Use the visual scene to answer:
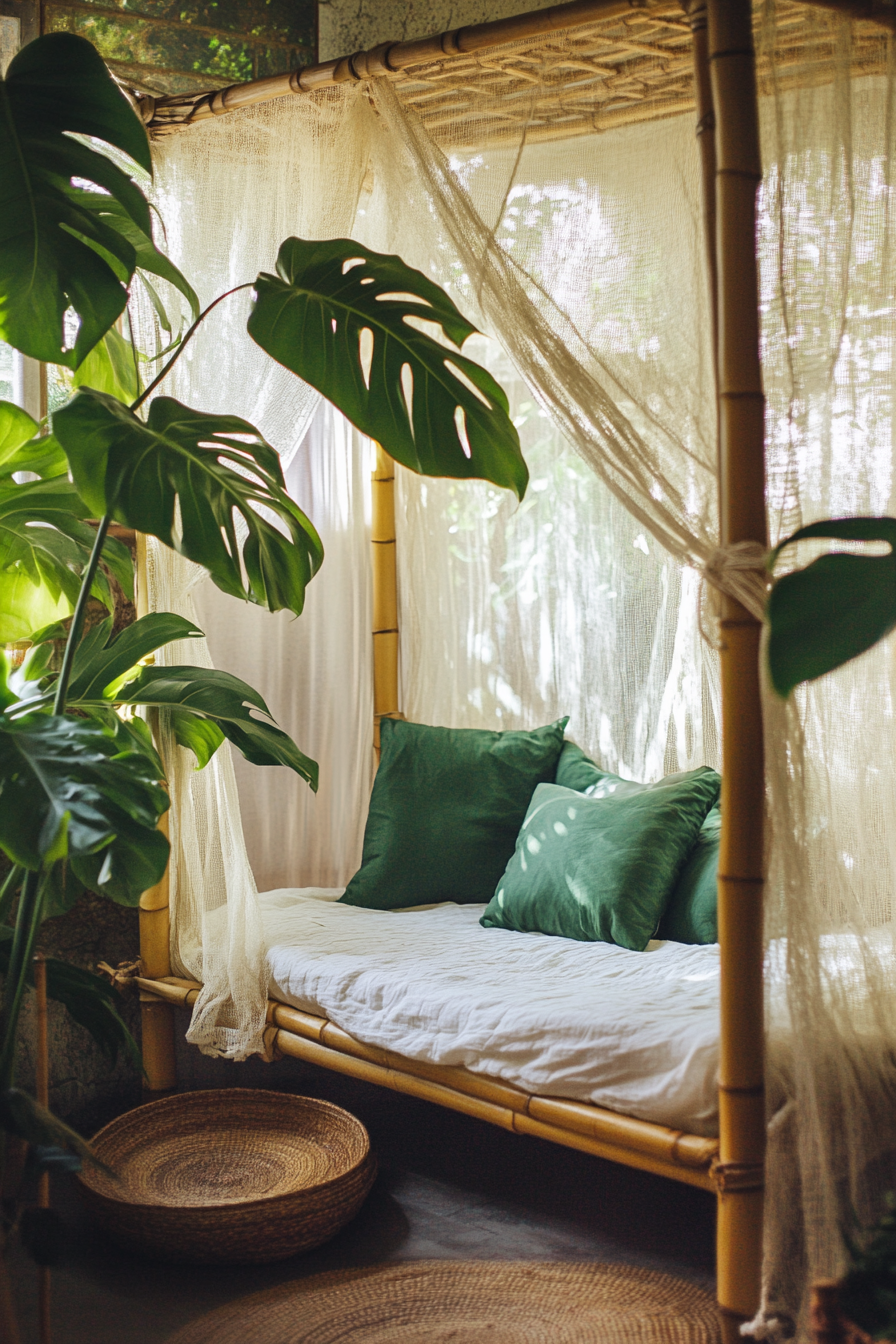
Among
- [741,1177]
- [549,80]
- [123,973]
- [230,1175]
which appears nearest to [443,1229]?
[230,1175]

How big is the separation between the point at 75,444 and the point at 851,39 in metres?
1.34

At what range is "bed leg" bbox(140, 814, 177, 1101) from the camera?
3.11 metres

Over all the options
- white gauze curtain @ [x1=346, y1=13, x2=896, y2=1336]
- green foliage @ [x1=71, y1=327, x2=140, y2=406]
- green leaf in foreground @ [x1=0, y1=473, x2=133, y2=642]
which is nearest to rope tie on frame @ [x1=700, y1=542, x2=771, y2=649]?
Answer: white gauze curtain @ [x1=346, y1=13, x2=896, y2=1336]

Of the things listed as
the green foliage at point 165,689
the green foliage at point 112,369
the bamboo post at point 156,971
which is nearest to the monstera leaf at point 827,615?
the green foliage at point 165,689

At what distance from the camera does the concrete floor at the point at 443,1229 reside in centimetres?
221

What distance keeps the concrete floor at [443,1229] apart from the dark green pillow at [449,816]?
0.58 m

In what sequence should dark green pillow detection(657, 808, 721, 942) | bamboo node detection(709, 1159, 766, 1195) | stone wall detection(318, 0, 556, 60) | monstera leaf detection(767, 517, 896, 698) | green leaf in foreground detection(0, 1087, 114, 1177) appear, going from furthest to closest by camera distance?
1. stone wall detection(318, 0, 556, 60)
2. dark green pillow detection(657, 808, 721, 942)
3. bamboo node detection(709, 1159, 766, 1195)
4. green leaf in foreground detection(0, 1087, 114, 1177)
5. monstera leaf detection(767, 517, 896, 698)

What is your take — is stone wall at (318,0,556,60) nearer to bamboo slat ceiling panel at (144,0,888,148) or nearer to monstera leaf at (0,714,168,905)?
bamboo slat ceiling panel at (144,0,888,148)

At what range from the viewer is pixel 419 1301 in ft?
7.23

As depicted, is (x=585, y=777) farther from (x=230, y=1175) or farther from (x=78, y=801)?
(x=78, y=801)

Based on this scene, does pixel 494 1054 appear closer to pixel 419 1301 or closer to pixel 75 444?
pixel 419 1301

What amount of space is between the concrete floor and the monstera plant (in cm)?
46

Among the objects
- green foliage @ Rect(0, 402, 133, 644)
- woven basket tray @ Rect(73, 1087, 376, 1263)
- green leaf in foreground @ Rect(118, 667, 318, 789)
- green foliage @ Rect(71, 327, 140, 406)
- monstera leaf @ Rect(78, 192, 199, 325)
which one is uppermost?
monstera leaf @ Rect(78, 192, 199, 325)

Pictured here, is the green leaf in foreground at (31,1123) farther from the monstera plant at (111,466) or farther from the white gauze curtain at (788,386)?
the white gauze curtain at (788,386)
